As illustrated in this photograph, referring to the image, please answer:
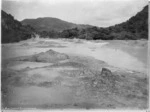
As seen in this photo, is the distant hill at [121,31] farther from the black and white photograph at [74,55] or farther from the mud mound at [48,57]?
the mud mound at [48,57]

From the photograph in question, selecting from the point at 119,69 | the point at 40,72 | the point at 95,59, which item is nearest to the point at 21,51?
the point at 40,72

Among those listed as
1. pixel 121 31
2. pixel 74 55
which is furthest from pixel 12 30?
pixel 121 31

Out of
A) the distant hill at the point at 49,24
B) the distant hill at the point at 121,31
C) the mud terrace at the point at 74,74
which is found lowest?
the mud terrace at the point at 74,74

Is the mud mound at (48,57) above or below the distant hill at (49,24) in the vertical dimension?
below

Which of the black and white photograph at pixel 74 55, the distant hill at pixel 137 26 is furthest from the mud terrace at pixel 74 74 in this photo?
the distant hill at pixel 137 26

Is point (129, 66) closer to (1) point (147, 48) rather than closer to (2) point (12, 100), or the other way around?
(1) point (147, 48)

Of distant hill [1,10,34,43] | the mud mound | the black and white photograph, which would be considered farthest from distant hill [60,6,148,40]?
distant hill [1,10,34,43]

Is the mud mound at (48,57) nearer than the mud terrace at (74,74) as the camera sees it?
No

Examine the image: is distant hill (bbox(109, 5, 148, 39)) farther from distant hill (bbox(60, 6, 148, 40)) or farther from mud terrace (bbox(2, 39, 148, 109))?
mud terrace (bbox(2, 39, 148, 109))
